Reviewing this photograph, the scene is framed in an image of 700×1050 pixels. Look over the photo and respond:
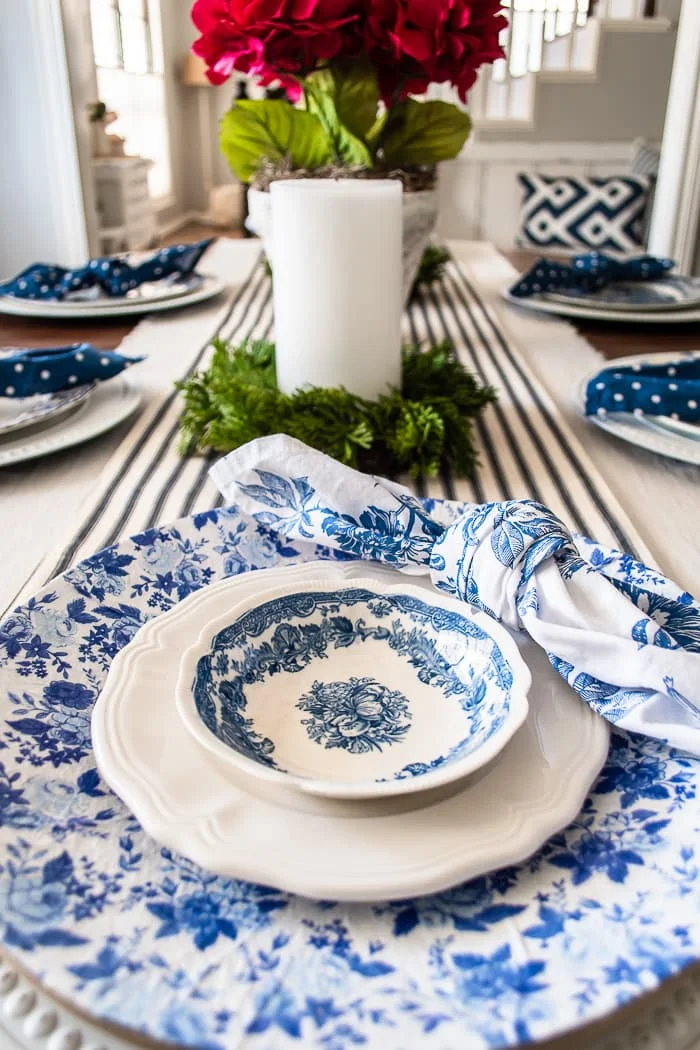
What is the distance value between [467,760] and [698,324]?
3.39 feet

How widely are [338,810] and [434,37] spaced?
0.69 meters

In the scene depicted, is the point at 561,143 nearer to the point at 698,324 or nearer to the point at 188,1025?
the point at 698,324

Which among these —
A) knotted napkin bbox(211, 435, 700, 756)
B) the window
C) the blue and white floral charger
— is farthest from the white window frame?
the blue and white floral charger

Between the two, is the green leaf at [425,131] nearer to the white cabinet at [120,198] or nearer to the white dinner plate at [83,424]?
the white dinner plate at [83,424]

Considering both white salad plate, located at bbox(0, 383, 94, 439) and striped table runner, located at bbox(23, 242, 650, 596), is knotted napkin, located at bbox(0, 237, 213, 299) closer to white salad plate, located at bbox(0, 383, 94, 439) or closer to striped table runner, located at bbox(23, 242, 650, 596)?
striped table runner, located at bbox(23, 242, 650, 596)

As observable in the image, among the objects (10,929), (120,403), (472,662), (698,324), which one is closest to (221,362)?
(120,403)

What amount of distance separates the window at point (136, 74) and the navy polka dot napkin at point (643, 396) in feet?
15.3

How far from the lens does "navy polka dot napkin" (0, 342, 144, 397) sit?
0.74 m

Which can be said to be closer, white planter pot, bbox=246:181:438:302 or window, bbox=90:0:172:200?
white planter pot, bbox=246:181:438:302

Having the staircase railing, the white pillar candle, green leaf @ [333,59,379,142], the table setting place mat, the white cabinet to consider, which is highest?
the staircase railing

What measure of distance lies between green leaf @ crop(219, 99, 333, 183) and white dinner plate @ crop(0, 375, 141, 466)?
29 cm

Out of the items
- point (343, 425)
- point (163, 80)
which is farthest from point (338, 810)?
point (163, 80)

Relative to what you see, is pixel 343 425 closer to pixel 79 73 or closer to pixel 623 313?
pixel 623 313

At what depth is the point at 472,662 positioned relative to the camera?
0.37m
